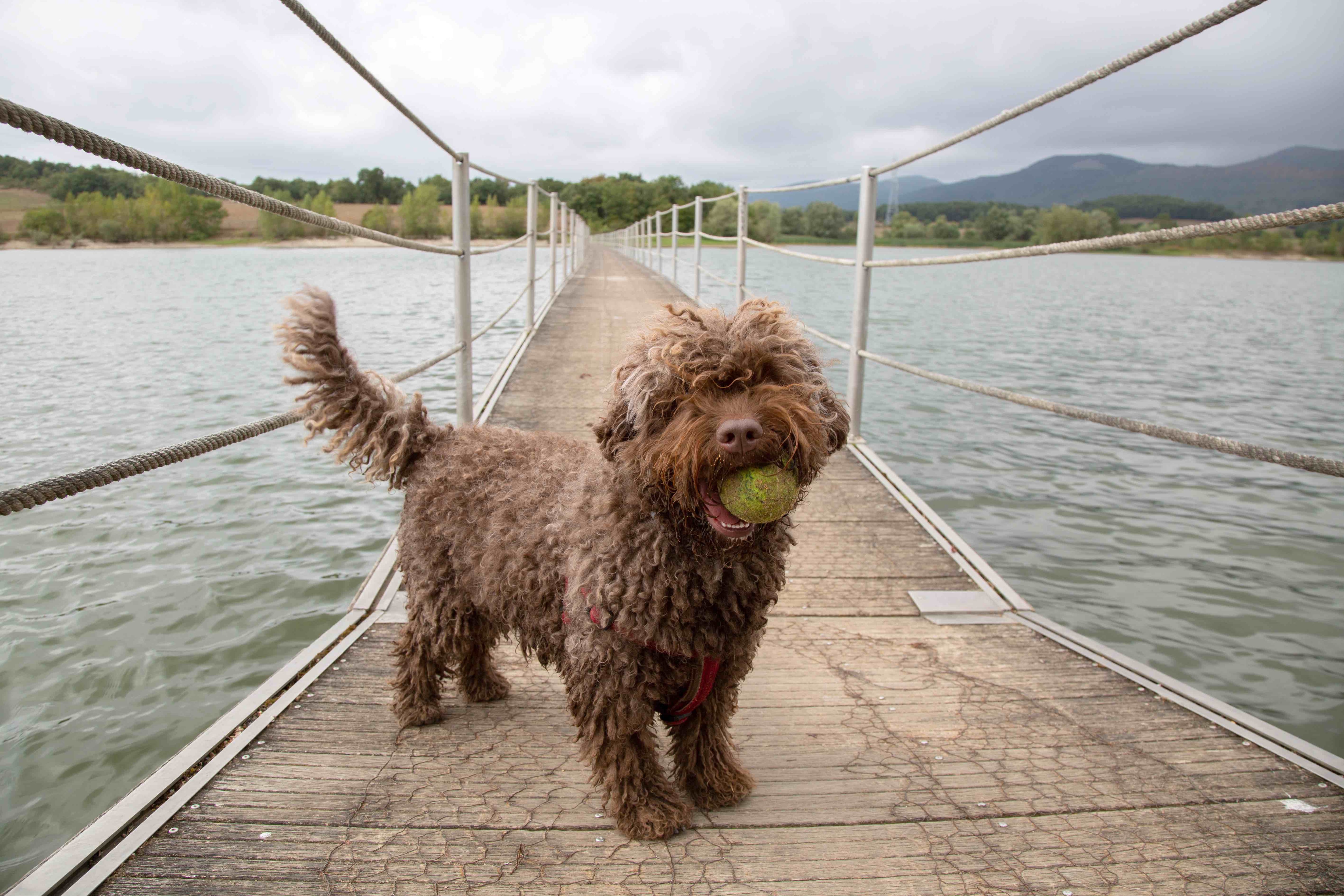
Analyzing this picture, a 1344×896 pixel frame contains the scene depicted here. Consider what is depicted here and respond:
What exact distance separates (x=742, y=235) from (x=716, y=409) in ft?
23.0

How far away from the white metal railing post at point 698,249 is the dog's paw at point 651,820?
8281 millimetres

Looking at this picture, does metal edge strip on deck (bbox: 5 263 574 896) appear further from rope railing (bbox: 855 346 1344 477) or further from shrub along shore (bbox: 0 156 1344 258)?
rope railing (bbox: 855 346 1344 477)

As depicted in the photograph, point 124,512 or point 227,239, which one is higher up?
point 227,239

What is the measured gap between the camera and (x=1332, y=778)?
2137 mm

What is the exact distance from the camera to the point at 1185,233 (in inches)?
96.1

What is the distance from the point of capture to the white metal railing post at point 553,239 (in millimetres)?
11492

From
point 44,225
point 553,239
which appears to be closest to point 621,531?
point 44,225

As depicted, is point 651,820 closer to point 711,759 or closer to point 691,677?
point 711,759

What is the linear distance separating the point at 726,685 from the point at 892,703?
715 mm

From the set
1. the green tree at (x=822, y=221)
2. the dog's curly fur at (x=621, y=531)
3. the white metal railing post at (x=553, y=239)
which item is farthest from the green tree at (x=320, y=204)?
the green tree at (x=822, y=221)

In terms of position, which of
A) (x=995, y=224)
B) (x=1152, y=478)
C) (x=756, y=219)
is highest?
(x=995, y=224)

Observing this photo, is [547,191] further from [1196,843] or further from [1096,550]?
[1196,843]

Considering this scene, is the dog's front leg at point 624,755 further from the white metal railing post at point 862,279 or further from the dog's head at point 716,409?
the white metal railing post at point 862,279

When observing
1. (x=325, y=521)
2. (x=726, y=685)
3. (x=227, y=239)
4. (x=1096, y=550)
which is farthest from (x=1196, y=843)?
(x=227, y=239)
